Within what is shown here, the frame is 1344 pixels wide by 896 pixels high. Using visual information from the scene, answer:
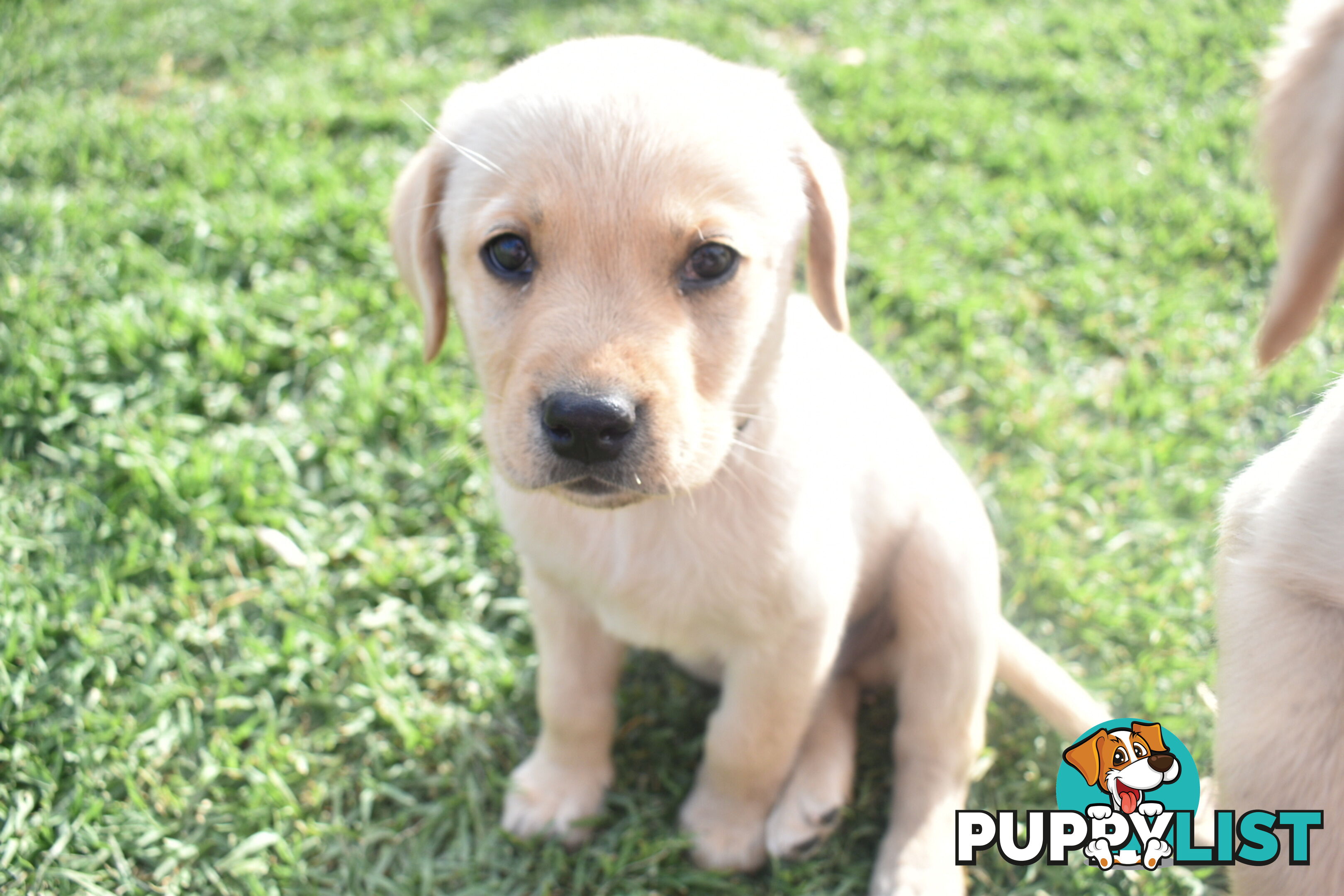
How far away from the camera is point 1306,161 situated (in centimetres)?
133

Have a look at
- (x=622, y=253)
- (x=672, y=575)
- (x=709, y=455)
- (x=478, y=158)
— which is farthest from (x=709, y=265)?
(x=672, y=575)

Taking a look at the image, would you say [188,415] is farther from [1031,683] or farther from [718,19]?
[718,19]

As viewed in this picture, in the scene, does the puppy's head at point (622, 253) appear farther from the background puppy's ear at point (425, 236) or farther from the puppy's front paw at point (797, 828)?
the puppy's front paw at point (797, 828)

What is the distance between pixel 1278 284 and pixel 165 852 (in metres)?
2.66

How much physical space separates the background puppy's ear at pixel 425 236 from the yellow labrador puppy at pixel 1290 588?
5.36 ft

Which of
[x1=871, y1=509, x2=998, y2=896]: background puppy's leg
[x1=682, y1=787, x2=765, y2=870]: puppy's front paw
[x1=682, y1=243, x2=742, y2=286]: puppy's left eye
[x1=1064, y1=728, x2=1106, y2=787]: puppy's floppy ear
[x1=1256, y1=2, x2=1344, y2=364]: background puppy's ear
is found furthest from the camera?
[x1=682, y1=787, x2=765, y2=870]: puppy's front paw

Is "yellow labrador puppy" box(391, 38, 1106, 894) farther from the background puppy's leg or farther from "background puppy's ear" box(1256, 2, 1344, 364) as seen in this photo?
"background puppy's ear" box(1256, 2, 1344, 364)

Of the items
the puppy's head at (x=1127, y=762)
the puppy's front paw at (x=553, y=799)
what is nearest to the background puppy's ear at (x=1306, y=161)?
the puppy's head at (x=1127, y=762)

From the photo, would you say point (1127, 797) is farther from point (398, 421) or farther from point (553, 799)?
point (398, 421)

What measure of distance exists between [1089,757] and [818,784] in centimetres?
68

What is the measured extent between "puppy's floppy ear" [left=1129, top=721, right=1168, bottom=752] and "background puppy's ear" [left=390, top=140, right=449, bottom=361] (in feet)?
6.13

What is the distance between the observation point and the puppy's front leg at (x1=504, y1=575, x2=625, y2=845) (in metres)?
2.63

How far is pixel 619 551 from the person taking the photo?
2357 millimetres

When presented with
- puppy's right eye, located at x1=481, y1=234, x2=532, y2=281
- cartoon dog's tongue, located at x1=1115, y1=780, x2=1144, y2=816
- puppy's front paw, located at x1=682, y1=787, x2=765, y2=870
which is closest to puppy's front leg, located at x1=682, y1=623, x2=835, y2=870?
puppy's front paw, located at x1=682, y1=787, x2=765, y2=870
